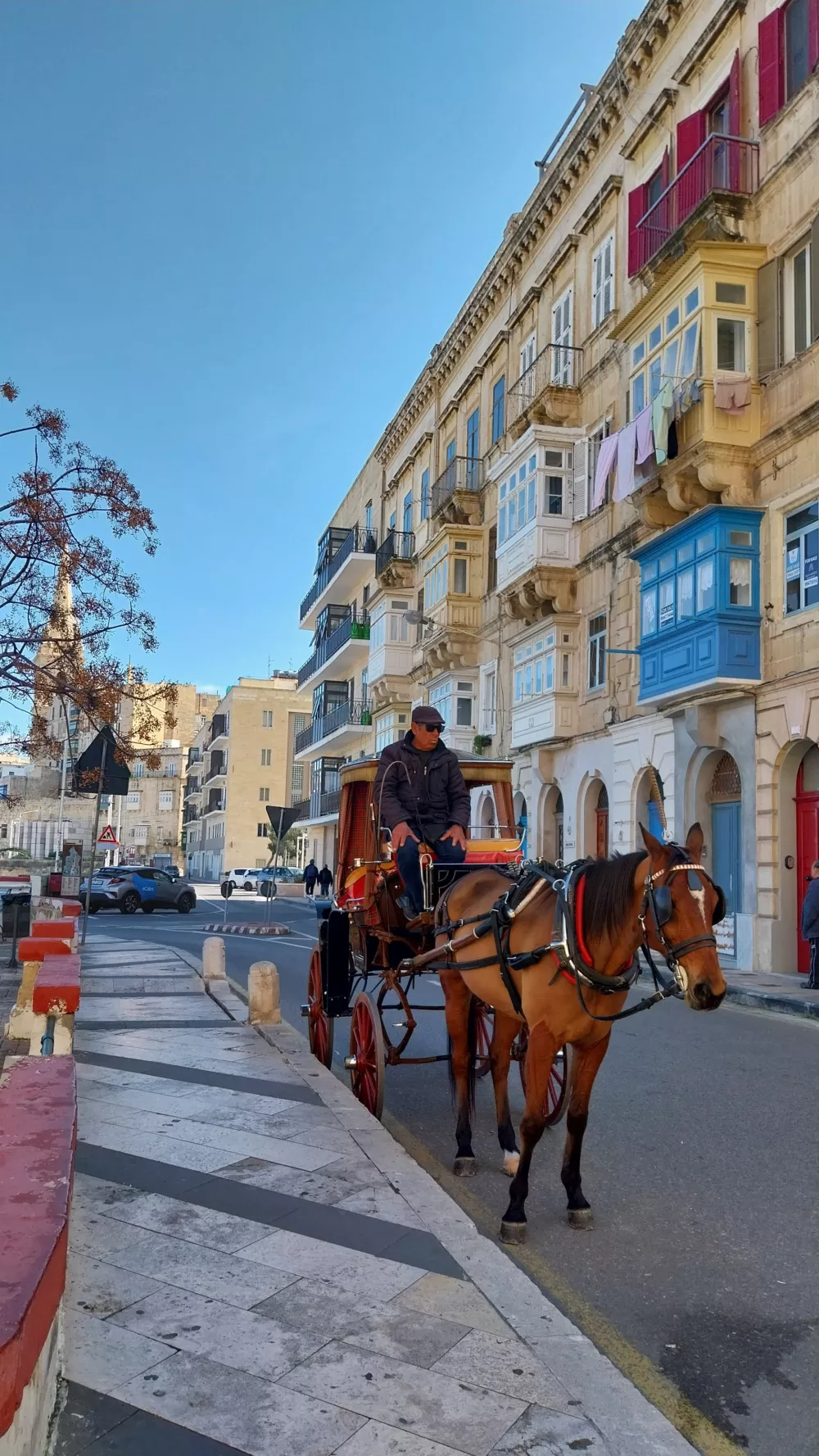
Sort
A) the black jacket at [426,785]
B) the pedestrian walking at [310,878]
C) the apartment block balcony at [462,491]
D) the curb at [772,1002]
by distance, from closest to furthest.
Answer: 1. the black jacket at [426,785]
2. the curb at [772,1002]
3. the apartment block balcony at [462,491]
4. the pedestrian walking at [310,878]

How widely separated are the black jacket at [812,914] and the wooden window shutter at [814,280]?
8.73 m

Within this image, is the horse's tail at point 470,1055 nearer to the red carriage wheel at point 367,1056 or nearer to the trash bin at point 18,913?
the red carriage wheel at point 367,1056

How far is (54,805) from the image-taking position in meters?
70.7

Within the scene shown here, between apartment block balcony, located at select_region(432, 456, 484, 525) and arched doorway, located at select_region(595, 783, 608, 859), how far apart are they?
12.2 m

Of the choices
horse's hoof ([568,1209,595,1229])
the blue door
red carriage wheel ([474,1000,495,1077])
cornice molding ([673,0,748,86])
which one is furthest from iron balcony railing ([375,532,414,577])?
horse's hoof ([568,1209,595,1229])

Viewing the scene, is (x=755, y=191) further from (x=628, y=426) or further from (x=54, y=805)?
(x=54, y=805)

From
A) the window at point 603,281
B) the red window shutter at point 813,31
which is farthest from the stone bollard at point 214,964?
the window at point 603,281

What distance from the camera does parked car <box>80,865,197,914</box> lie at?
3481cm

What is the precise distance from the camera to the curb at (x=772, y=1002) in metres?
13.2

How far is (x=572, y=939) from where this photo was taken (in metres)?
4.56

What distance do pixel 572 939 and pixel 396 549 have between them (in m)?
38.4

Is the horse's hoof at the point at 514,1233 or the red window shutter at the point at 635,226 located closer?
the horse's hoof at the point at 514,1233

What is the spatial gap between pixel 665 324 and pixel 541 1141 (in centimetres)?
1770

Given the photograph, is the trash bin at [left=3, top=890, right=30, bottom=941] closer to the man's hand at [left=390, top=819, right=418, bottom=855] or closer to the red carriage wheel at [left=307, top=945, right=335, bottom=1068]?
the red carriage wheel at [left=307, top=945, right=335, bottom=1068]
